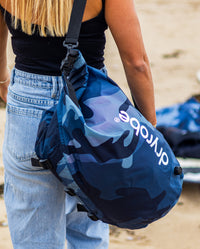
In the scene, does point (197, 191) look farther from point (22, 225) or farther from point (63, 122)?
point (63, 122)

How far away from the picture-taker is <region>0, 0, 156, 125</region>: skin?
1.50 metres

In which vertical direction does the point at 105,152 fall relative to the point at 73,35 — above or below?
below

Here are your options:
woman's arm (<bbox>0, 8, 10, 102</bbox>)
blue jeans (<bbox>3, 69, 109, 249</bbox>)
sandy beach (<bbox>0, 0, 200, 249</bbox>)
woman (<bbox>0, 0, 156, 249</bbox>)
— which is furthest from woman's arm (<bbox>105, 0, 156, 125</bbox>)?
sandy beach (<bbox>0, 0, 200, 249</bbox>)

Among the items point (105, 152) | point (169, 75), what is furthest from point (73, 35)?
point (169, 75)

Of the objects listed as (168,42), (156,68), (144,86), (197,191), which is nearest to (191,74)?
(156,68)

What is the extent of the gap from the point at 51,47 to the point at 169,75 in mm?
4774

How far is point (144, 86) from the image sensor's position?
1678 millimetres

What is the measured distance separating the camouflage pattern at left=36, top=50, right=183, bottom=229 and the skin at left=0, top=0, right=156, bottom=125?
10 cm

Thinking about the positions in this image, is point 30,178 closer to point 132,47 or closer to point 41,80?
point 41,80

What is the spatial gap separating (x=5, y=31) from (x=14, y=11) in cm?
22

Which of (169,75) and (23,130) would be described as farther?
(169,75)

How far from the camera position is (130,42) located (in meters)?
1.56

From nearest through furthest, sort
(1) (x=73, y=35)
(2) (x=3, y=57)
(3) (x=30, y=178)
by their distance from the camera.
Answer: (1) (x=73, y=35) → (3) (x=30, y=178) → (2) (x=3, y=57)

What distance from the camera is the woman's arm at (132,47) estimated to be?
1509 mm
